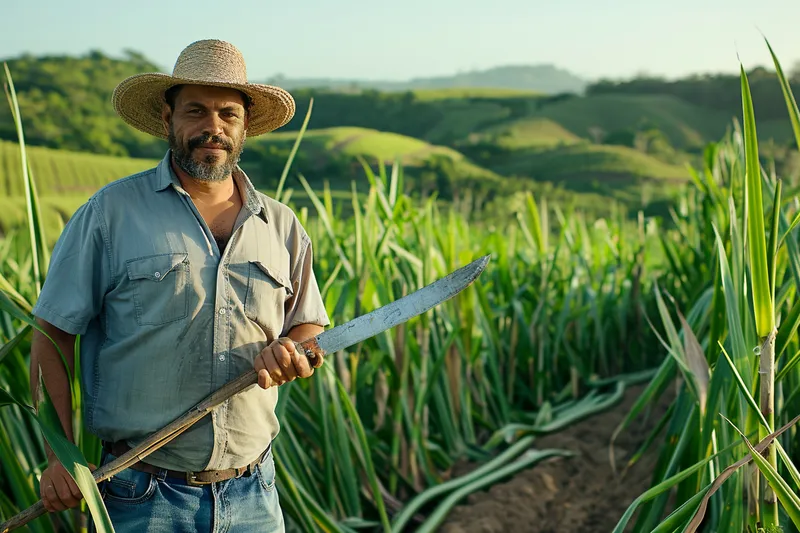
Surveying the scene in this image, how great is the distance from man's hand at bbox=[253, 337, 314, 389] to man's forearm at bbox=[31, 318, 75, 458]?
0.32 meters

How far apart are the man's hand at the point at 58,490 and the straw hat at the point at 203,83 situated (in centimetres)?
65

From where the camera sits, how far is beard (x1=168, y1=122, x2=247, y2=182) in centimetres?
134

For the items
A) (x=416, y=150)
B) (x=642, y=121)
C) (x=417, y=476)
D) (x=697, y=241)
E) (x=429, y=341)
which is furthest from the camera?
(x=642, y=121)

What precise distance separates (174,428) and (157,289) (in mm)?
226

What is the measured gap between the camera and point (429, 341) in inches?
99.1

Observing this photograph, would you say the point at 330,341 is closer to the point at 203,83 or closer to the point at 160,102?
the point at 203,83

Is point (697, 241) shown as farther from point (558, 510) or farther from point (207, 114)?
point (207, 114)

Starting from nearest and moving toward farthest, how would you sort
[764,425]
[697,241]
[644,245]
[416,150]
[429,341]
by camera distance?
[764,425]
[429,341]
[697,241]
[644,245]
[416,150]

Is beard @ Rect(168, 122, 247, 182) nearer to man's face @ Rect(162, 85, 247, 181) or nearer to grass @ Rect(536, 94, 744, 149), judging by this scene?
man's face @ Rect(162, 85, 247, 181)

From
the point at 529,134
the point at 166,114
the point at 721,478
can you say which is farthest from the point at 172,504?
the point at 529,134

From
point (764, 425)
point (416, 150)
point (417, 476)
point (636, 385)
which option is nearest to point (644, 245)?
point (636, 385)

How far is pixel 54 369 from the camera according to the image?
1303 millimetres

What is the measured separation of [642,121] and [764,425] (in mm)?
36966

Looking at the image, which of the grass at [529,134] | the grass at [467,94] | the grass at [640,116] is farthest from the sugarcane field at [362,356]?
the grass at [467,94]
